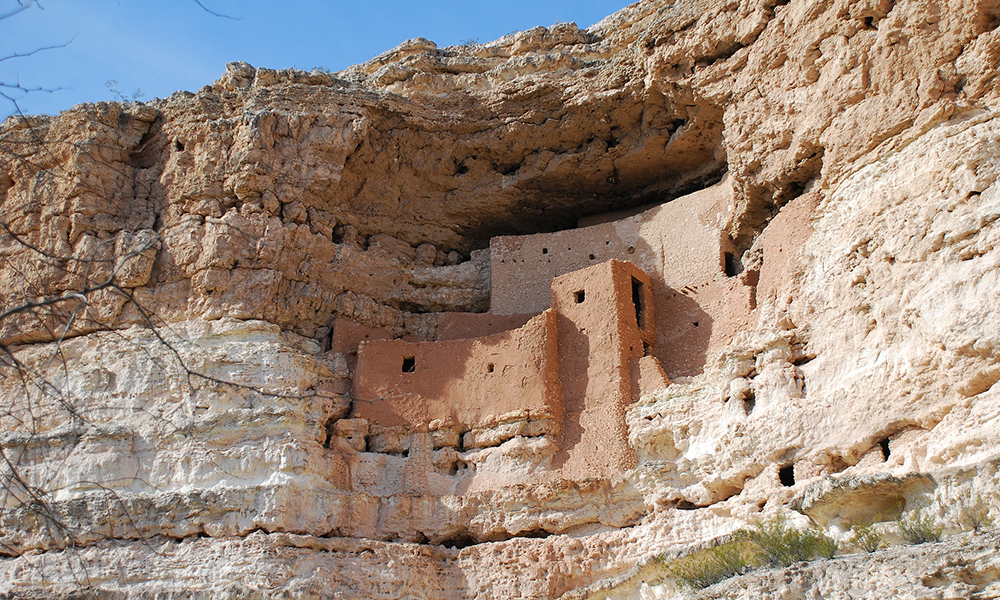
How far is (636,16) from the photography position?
17141 millimetres

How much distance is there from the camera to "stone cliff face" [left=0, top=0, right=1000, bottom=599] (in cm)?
1090

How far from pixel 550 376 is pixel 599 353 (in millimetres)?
730

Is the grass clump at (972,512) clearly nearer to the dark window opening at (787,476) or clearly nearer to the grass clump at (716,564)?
the grass clump at (716,564)

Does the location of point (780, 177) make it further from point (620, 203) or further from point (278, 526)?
point (278, 526)

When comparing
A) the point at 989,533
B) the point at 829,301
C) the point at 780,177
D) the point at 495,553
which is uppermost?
the point at 780,177

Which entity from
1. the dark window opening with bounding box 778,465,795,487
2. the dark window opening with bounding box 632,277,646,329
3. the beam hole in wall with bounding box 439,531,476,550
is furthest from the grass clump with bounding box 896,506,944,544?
the beam hole in wall with bounding box 439,531,476,550

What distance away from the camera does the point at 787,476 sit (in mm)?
11703

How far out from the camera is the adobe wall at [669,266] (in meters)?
14.4

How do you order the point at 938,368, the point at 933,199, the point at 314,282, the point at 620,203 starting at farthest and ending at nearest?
the point at 620,203
the point at 314,282
the point at 933,199
the point at 938,368

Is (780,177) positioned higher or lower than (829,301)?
higher

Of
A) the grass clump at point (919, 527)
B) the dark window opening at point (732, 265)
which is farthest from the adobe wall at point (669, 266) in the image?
the grass clump at point (919, 527)

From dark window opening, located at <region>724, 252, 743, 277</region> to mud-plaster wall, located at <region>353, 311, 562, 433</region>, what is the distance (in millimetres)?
2730

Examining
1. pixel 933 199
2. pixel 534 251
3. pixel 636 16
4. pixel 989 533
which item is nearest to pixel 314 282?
pixel 534 251

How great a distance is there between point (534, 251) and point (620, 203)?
2.39 m
